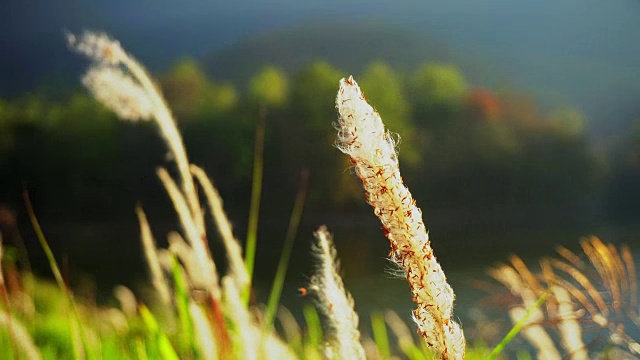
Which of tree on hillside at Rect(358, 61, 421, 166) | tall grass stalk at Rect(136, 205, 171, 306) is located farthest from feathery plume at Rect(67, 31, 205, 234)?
tree on hillside at Rect(358, 61, 421, 166)

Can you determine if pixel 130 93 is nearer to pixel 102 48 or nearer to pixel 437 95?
pixel 102 48

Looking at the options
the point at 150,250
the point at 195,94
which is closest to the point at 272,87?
the point at 195,94

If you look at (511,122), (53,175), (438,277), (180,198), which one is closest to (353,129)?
(438,277)

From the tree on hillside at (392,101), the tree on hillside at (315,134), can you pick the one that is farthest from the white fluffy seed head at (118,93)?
the tree on hillside at (392,101)

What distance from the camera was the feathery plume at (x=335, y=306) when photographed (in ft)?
1.10

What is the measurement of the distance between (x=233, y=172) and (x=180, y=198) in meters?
14.7

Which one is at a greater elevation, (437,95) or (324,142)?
(437,95)

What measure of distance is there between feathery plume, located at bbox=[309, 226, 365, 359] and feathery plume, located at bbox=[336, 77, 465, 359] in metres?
0.05

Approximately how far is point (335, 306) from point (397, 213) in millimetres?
91

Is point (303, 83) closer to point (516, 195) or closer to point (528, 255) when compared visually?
point (516, 195)

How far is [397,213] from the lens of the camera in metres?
0.27

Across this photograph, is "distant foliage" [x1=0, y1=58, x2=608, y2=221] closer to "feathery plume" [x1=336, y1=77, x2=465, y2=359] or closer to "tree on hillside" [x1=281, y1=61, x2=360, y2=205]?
"tree on hillside" [x1=281, y1=61, x2=360, y2=205]

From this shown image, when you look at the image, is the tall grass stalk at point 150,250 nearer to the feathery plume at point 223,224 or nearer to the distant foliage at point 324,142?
the feathery plume at point 223,224

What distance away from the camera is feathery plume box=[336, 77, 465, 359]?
0.27 meters
